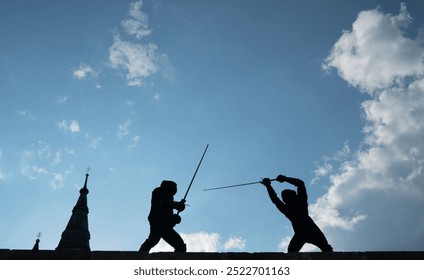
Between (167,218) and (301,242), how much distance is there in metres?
2.72

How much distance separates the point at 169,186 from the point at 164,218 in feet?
2.45

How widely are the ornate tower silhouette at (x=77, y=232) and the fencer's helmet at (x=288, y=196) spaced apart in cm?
3160

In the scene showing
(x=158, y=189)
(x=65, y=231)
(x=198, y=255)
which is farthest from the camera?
(x=65, y=231)

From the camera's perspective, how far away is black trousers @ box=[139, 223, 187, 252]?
6.61m

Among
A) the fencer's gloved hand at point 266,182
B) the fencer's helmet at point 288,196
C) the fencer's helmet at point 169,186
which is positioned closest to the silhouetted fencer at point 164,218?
the fencer's helmet at point 169,186

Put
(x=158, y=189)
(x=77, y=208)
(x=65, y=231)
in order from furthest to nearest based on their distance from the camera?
(x=77, y=208) < (x=65, y=231) < (x=158, y=189)

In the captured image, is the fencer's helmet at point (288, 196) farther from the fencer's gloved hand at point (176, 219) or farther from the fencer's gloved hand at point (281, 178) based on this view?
the fencer's gloved hand at point (176, 219)

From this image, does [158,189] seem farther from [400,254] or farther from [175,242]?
[400,254]

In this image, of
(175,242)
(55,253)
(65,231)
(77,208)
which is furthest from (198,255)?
(77,208)

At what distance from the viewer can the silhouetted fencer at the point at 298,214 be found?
6.58m

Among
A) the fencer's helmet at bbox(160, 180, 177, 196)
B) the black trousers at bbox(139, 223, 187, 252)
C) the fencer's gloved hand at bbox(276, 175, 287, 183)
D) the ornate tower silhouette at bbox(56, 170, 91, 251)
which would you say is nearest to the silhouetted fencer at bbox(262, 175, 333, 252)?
the fencer's gloved hand at bbox(276, 175, 287, 183)

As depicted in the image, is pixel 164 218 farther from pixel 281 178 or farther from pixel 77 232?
pixel 77 232

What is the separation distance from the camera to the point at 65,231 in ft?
124

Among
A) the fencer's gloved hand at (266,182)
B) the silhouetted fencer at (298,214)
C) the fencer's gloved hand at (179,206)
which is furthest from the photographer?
the fencer's gloved hand at (266,182)
